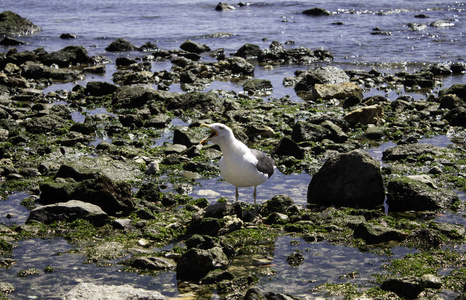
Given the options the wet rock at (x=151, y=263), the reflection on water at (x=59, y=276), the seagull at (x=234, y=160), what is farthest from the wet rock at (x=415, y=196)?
the reflection on water at (x=59, y=276)

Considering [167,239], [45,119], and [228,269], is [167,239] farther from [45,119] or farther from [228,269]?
[45,119]

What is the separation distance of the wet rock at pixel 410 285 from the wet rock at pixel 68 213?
544 centimetres

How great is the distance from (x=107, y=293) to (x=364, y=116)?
41.6 feet

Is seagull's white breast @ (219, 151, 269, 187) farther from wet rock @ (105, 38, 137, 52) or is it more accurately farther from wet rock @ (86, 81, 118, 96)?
wet rock @ (105, 38, 137, 52)

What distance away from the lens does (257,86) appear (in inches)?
905

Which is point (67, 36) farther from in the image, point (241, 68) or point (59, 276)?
point (59, 276)

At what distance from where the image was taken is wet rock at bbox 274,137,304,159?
48.4 feet

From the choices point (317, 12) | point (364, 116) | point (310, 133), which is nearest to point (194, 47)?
point (364, 116)

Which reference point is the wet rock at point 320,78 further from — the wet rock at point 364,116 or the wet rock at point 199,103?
the wet rock at point 364,116

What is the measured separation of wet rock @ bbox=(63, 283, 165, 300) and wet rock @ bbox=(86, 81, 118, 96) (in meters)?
15.5

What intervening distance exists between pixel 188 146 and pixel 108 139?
2.65 meters

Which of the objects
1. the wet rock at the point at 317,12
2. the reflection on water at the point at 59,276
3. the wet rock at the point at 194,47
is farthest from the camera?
the wet rock at the point at 317,12

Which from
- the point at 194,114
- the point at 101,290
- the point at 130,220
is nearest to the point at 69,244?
the point at 130,220

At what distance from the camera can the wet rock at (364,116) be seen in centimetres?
1784
